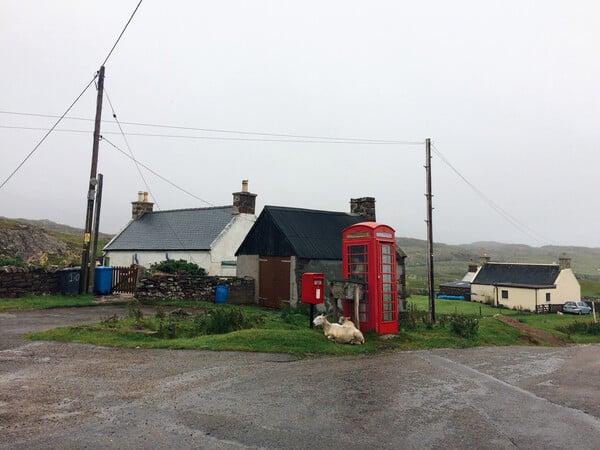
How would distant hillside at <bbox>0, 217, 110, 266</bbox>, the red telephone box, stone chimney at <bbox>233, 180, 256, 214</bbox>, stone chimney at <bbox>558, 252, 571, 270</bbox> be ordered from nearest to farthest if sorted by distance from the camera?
the red telephone box → stone chimney at <bbox>233, 180, 256, 214</bbox> → distant hillside at <bbox>0, 217, 110, 266</bbox> → stone chimney at <bbox>558, 252, 571, 270</bbox>

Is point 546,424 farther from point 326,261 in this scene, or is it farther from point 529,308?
point 529,308

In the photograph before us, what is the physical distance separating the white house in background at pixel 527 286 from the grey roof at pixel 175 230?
33.9m

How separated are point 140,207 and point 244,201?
429 inches

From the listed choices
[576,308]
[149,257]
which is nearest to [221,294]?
[149,257]

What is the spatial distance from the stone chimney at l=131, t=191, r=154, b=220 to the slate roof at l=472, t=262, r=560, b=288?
3813 centimetres

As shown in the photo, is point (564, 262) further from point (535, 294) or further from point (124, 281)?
point (124, 281)

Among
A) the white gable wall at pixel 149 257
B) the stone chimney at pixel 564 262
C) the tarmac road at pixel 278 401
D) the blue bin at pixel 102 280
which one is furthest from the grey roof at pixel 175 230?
the stone chimney at pixel 564 262

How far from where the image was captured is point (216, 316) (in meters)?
12.5

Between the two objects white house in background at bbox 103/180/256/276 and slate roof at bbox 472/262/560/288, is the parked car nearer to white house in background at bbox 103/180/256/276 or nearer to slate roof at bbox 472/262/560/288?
slate roof at bbox 472/262/560/288

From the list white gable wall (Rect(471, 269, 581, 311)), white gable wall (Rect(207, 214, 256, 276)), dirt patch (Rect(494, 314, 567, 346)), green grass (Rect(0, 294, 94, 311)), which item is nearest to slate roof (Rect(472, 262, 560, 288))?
white gable wall (Rect(471, 269, 581, 311))

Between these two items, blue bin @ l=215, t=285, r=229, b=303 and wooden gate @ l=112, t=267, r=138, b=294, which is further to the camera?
wooden gate @ l=112, t=267, r=138, b=294

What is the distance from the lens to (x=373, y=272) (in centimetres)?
1212

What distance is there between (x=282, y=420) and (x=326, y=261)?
1586 centimetres

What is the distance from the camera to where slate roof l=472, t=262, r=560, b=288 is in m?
47.8
